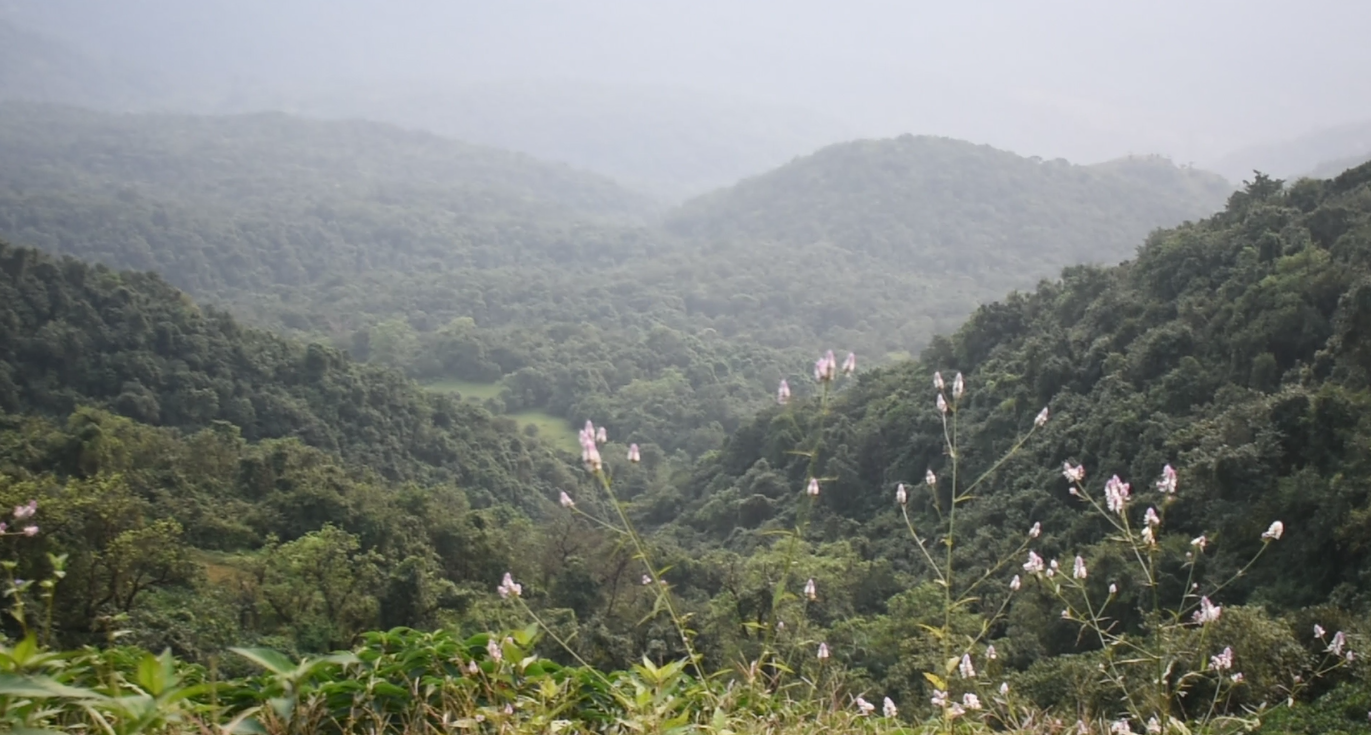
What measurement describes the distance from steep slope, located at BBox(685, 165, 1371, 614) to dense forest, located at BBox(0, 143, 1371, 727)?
71 millimetres

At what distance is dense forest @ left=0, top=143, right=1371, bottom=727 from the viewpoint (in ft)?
39.2

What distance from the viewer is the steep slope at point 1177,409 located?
12570 millimetres

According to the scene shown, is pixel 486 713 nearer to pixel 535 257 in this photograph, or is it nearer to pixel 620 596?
pixel 620 596

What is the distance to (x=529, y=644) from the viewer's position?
7.79 feet

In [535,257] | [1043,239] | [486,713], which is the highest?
[486,713]

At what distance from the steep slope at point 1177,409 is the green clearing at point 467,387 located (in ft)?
87.0

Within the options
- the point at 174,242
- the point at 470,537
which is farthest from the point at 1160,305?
the point at 174,242

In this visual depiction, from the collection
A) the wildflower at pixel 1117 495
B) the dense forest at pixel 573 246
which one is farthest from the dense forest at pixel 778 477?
the dense forest at pixel 573 246

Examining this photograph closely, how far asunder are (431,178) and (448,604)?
151m

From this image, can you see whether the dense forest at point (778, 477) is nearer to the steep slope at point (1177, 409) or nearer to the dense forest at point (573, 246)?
the steep slope at point (1177, 409)

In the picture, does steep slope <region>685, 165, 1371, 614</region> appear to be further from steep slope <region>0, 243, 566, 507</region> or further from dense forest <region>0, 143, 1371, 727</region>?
steep slope <region>0, 243, 566, 507</region>

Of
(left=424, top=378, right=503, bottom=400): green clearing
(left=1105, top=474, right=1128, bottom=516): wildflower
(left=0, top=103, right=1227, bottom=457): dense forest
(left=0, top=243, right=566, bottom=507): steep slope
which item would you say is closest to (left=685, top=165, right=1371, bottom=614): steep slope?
(left=1105, top=474, right=1128, bottom=516): wildflower

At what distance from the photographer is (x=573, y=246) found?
359 ft

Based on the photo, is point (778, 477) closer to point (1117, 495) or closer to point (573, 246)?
point (1117, 495)
